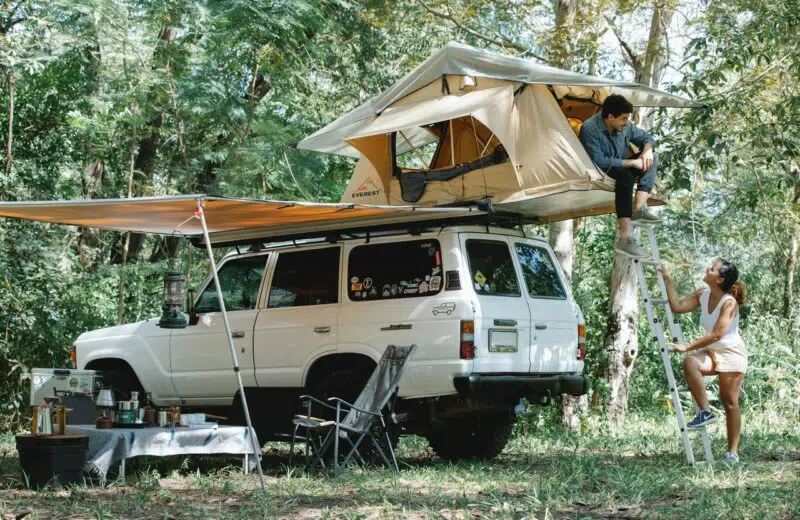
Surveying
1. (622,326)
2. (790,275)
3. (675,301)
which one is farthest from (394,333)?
(790,275)

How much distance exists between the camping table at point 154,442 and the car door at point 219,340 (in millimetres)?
874

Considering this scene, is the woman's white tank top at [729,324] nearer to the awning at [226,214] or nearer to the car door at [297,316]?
the awning at [226,214]

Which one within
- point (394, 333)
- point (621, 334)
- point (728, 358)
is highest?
point (394, 333)

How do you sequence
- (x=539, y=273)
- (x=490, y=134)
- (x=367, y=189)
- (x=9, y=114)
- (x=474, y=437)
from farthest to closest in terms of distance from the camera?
(x=9, y=114) < (x=367, y=189) < (x=474, y=437) < (x=490, y=134) < (x=539, y=273)

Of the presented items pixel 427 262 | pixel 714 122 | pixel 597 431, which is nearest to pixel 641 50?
pixel 714 122

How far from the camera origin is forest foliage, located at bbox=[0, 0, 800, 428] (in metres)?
10.8

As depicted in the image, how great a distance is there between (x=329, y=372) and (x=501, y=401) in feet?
4.80

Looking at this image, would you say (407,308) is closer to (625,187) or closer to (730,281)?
(625,187)

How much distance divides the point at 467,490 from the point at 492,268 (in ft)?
6.60

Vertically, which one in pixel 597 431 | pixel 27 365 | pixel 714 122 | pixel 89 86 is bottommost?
pixel 597 431

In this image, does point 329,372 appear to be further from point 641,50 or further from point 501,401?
point 641,50

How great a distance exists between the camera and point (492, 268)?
7.87 metres

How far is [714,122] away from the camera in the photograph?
1085 cm

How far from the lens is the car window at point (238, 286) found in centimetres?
867
